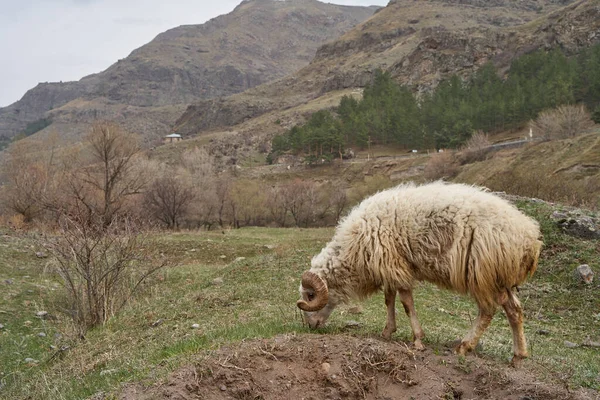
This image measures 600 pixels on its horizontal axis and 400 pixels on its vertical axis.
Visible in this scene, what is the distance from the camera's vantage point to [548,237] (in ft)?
56.2

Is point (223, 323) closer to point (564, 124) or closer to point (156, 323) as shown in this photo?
point (156, 323)

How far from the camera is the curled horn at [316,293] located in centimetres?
764

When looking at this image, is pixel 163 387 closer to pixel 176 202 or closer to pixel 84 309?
pixel 84 309

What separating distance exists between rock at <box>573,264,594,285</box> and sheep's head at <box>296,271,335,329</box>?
10.7 metres

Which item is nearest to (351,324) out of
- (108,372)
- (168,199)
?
(108,372)

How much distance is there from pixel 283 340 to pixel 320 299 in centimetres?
121

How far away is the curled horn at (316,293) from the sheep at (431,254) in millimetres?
17

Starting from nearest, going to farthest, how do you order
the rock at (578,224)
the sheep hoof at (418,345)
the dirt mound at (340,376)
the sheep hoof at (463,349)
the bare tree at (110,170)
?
the dirt mound at (340,376)
the sheep hoof at (463,349)
the sheep hoof at (418,345)
the rock at (578,224)
the bare tree at (110,170)

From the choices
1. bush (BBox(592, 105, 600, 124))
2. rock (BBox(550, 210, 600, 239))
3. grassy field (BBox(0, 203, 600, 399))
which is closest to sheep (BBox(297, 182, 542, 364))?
grassy field (BBox(0, 203, 600, 399))

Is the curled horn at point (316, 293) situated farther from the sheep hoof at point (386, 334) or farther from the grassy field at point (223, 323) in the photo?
the sheep hoof at point (386, 334)

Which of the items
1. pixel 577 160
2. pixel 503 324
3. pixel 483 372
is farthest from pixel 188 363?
pixel 577 160

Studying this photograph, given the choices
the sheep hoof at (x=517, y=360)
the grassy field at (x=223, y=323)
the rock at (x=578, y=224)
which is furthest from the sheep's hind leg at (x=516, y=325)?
the rock at (x=578, y=224)

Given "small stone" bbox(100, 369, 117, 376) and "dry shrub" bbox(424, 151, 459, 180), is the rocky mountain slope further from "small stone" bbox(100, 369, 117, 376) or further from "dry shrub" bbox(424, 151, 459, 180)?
"small stone" bbox(100, 369, 117, 376)

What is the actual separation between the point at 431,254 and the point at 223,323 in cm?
515
